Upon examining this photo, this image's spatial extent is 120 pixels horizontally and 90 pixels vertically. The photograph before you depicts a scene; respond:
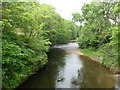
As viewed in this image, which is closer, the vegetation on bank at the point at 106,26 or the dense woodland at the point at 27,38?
the dense woodland at the point at 27,38

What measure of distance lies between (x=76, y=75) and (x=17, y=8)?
709 cm

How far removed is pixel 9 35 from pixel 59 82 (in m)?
4.91

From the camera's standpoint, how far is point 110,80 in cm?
823

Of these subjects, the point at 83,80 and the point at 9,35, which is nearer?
the point at 9,35

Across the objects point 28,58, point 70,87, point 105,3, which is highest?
point 105,3

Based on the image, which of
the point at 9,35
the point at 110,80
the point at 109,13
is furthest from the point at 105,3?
the point at 9,35

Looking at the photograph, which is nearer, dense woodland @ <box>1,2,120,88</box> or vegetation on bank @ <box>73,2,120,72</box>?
dense woodland @ <box>1,2,120,88</box>

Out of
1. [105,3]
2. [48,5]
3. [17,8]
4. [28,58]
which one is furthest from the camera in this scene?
[48,5]

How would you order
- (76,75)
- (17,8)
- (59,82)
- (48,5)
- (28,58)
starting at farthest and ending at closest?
1. (48,5)
2. (76,75)
3. (59,82)
4. (28,58)
5. (17,8)

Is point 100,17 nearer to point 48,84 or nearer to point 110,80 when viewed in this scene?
point 110,80

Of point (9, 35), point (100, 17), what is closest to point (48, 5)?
point (100, 17)

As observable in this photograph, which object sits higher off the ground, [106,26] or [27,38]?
[106,26]

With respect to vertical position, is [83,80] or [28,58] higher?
[28,58]

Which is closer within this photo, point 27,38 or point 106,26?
point 27,38
